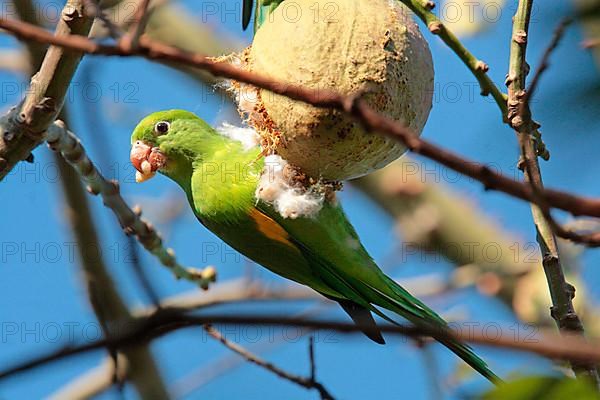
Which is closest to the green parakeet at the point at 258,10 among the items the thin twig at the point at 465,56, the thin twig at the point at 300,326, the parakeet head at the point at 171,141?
the parakeet head at the point at 171,141

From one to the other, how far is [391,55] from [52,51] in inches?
31.1

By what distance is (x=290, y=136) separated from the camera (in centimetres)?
205

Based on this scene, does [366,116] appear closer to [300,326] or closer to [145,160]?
[300,326]

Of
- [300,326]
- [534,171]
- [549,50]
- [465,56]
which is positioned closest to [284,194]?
[465,56]

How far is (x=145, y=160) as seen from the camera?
2.61 m

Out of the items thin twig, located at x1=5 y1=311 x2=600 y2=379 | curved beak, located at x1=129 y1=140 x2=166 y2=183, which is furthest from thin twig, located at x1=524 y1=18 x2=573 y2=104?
curved beak, located at x1=129 y1=140 x2=166 y2=183

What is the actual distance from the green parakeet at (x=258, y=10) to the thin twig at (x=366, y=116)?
133 centimetres

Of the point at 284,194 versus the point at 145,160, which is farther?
the point at 145,160

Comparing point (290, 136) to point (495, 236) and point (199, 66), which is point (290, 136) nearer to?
point (199, 66)

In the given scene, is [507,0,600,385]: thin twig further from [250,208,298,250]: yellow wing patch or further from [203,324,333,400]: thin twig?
[250,208,298,250]: yellow wing patch

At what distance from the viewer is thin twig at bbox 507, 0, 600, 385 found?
5.24 feet

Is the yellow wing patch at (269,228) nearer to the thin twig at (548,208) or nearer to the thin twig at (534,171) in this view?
the thin twig at (534,171)

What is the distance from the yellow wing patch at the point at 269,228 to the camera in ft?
8.11

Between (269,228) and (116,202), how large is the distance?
1.48ft
